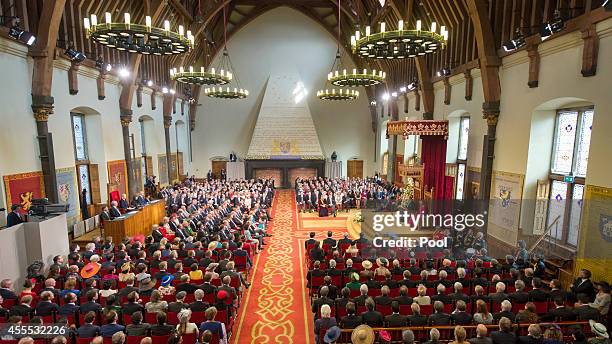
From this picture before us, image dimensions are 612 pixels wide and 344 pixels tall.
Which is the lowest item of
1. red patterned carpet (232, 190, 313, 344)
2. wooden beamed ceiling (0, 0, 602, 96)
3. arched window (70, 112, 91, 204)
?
red patterned carpet (232, 190, 313, 344)

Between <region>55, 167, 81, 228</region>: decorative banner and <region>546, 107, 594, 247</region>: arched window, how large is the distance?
1459cm

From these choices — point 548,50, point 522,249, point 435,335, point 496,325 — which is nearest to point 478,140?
point 548,50

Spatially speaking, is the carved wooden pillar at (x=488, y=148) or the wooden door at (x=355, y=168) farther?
the wooden door at (x=355, y=168)

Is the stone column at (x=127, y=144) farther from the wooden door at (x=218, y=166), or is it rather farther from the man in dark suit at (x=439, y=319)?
the man in dark suit at (x=439, y=319)

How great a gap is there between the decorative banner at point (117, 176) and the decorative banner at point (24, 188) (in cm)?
419

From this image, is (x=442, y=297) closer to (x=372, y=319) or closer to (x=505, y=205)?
(x=372, y=319)

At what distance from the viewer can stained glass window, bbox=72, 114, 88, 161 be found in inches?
520

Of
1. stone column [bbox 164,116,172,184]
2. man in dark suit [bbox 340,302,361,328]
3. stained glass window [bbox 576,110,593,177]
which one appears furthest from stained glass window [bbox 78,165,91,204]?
stained glass window [bbox 576,110,593,177]

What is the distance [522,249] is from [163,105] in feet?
63.4

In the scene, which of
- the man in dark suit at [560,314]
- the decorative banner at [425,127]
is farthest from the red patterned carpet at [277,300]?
the decorative banner at [425,127]

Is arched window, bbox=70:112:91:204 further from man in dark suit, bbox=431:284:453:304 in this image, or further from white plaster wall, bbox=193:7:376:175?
man in dark suit, bbox=431:284:453:304

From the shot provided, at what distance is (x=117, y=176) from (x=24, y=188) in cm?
552

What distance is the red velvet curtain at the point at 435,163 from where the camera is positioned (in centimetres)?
1437

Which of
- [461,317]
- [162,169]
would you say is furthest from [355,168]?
[461,317]
